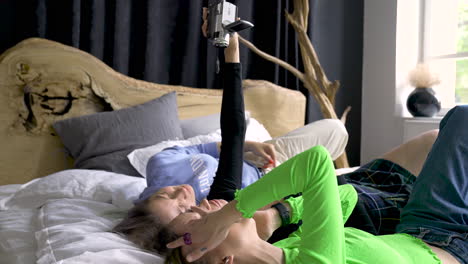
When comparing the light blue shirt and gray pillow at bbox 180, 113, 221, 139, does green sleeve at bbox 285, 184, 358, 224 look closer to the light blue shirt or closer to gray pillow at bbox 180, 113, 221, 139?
Answer: the light blue shirt

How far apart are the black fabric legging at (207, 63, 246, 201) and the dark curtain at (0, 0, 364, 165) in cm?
129

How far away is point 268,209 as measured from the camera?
3.36 ft

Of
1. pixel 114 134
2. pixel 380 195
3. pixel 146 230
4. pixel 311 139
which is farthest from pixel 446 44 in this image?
pixel 146 230

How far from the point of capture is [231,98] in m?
1.21

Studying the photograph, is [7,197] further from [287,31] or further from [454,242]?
[287,31]

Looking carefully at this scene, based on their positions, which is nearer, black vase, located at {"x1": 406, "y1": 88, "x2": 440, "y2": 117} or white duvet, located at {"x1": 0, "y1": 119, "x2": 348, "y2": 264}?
white duvet, located at {"x1": 0, "y1": 119, "x2": 348, "y2": 264}

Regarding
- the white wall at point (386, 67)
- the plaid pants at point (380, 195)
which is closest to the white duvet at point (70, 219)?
the plaid pants at point (380, 195)

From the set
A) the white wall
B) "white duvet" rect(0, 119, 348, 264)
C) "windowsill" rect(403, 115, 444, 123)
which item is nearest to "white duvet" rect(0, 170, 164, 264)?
"white duvet" rect(0, 119, 348, 264)

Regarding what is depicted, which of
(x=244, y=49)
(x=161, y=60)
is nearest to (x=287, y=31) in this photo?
(x=244, y=49)

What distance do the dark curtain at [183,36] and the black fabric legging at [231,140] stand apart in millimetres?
1287

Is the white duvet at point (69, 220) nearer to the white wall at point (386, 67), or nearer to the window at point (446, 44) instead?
the white wall at point (386, 67)

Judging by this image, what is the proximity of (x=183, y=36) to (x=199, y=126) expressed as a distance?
67cm

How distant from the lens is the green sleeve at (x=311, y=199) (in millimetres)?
786

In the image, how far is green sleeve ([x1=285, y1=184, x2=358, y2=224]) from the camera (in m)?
1.02
